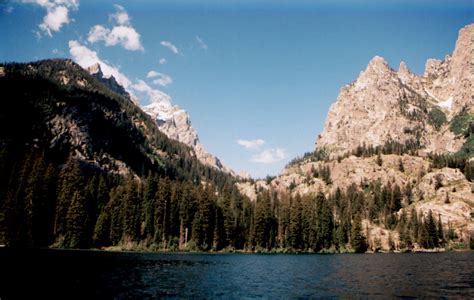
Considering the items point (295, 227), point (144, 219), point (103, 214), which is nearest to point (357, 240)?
point (295, 227)

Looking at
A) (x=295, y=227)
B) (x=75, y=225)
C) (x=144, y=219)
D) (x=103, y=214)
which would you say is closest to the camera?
(x=75, y=225)

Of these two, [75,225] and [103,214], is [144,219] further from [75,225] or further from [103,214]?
[75,225]

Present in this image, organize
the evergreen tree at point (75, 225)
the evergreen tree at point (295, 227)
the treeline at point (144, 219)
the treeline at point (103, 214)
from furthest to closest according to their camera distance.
A: the evergreen tree at point (295, 227), the evergreen tree at point (75, 225), the treeline at point (144, 219), the treeline at point (103, 214)

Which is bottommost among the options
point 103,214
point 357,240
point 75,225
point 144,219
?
point 357,240

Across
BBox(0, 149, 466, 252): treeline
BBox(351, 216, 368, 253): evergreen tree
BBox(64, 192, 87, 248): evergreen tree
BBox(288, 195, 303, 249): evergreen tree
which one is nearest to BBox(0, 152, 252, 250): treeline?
BBox(64, 192, 87, 248): evergreen tree

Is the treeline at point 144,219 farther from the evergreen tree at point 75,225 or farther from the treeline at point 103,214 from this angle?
the treeline at point 103,214

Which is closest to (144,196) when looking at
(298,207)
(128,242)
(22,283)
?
A: (128,242)

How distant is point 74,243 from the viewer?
127 meters

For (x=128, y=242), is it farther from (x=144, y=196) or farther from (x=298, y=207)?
(x=298, y=207)

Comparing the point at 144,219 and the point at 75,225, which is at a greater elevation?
the point at 144,219

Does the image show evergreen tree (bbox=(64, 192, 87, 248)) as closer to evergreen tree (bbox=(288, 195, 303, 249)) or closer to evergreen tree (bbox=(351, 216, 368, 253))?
evergreen tree (bbox=(288, 195, 303, 249))

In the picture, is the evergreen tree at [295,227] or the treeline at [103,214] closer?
the treeline at [103,214]

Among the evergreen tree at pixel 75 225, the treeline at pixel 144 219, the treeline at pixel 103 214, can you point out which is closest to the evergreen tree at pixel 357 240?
the treeline at pixel 144 219

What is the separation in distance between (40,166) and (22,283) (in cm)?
10760
